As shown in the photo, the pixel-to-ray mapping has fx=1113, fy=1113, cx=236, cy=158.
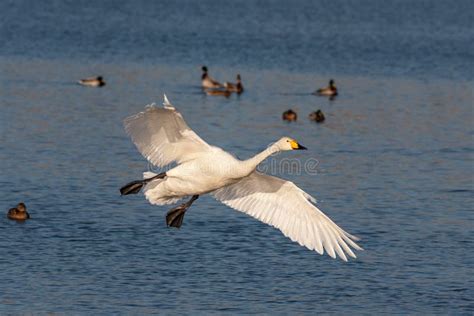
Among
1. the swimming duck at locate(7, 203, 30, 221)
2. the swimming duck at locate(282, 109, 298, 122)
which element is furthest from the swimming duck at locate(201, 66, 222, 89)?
the swimming duck at locate(7, 203, 30, 221)

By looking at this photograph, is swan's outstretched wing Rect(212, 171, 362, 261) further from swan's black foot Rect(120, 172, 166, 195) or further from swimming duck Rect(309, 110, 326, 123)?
swimming duck Rect(309, 110, 326, 123)

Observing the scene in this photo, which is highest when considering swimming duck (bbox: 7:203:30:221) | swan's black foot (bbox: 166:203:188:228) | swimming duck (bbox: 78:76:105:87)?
swimming duck (bbox: 78:76:105:87)

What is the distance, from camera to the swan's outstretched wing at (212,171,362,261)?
40.2 ft

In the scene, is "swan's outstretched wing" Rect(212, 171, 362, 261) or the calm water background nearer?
"swan's outstretched wing" Rect(212, 171, 362, 261)

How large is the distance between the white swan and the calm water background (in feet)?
3.80

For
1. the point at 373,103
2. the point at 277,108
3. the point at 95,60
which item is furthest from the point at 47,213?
the point at 95,60

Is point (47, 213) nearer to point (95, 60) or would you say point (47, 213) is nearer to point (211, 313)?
point (211, 313)

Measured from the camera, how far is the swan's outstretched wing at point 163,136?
12.2 meters

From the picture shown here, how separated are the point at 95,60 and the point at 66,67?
3.09 m

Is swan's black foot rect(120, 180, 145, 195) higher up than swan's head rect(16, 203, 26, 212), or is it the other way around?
swan's black foot rect(120, 180, 145, 195)

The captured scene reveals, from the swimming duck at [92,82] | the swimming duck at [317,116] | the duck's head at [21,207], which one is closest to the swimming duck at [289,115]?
the swimming duck at [317,116]

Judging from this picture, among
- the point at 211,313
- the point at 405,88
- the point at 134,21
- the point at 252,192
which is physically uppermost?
the point at 134,21

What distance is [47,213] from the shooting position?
56.1 feet

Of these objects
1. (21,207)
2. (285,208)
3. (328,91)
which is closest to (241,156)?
(21,207)
